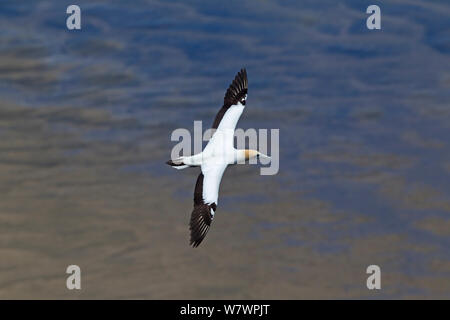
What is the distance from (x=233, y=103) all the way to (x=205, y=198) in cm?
369

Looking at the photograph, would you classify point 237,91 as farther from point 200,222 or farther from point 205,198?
point 200,222

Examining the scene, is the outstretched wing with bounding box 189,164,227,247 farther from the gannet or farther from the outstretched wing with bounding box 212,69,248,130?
the outstretched wing with bounding box 212,69,248,130

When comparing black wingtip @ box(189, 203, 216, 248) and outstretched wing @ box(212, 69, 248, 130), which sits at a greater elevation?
outstretched wing @ box(212, 69, 248, 130)

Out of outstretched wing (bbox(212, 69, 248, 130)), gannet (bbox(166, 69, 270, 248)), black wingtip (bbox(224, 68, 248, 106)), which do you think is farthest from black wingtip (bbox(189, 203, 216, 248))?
black wingtip (bbox(224, 68, 248, 106))

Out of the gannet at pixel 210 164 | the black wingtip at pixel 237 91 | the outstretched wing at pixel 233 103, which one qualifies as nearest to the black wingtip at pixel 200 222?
the gannet at pixel 210 164

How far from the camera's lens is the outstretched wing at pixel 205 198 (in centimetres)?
2900

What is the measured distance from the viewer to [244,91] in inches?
1257

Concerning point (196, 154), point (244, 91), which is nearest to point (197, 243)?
point (196, 154)

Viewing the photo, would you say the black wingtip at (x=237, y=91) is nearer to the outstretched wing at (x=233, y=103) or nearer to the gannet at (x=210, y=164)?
the outstretched wing at (x=233, y=103)

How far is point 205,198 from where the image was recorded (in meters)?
29.4

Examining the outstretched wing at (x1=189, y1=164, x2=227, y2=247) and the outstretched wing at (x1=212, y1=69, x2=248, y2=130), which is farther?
the outstretched wing at (x1=212, y1=69, x2=248, y2=130)

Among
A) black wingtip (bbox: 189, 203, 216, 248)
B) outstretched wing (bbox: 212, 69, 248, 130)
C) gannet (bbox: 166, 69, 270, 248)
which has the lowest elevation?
black wingtip (bbox: 189, 203, 216, 248)

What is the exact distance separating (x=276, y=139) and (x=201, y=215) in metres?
7.96

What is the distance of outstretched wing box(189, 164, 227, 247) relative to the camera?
29.0 metres
